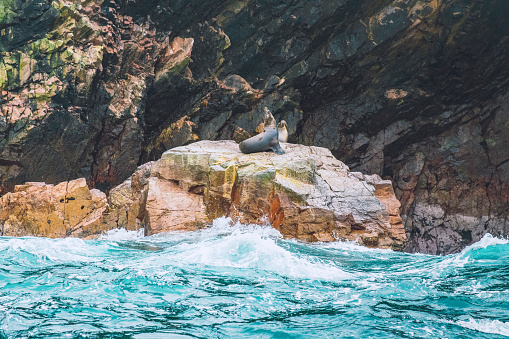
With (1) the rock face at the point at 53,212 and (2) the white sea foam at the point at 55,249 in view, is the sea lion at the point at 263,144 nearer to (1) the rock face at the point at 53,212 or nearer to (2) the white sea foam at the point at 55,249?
(1) the rock face at the point at 53,212

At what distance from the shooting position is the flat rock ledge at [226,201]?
9.98m

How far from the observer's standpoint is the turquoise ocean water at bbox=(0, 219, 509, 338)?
12.0 ft

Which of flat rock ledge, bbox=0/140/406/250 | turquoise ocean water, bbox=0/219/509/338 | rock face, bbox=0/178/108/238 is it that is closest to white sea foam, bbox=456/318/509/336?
turquoise ocean water, bbox=0/219/509/338

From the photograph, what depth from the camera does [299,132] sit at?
69.2 feet

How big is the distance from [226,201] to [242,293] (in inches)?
240

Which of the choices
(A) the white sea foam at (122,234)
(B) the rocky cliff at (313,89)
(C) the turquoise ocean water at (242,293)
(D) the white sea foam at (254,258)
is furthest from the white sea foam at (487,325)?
(B) the rocky cliff at (313,89)

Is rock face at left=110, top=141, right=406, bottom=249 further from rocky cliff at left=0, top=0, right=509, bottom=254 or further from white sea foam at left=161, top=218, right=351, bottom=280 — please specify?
rocky cliff at left=0, top=0, right=509, bottom=254

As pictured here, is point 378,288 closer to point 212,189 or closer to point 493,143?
point 212,189

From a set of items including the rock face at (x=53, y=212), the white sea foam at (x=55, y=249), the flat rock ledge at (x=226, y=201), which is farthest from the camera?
the rock face at (x=53, y=212)

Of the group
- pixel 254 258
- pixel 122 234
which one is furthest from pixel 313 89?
pixel 254 258

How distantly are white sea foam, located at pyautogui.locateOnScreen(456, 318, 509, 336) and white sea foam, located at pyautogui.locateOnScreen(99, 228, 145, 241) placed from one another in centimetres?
831

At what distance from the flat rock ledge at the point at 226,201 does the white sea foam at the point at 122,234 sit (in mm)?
230

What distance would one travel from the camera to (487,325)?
3.76 metres

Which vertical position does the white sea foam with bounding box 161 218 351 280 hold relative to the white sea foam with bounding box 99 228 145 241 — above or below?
above
